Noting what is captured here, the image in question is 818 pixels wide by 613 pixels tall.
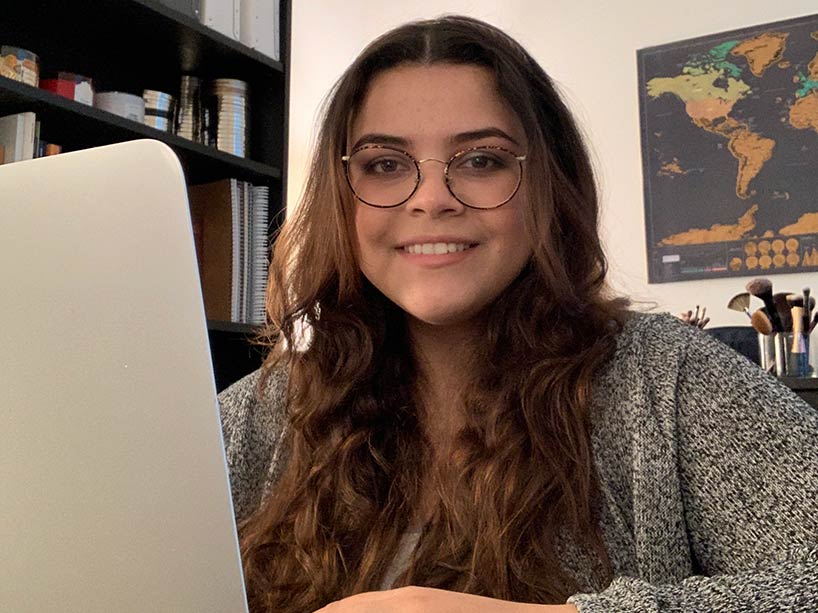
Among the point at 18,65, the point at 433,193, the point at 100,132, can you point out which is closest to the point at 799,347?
the point at 433,193

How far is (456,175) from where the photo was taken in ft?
3.08

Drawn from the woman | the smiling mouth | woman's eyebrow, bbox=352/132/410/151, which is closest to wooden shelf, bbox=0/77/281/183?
the woman

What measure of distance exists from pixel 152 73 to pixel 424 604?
5.59 ft

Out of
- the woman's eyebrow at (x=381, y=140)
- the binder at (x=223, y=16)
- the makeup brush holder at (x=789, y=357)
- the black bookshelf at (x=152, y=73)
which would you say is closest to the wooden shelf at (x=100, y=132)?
the black bookshelf at (x=152, y=73)

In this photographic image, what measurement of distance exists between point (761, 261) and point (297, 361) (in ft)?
5.48

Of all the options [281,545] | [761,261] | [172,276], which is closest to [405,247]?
[281,545]

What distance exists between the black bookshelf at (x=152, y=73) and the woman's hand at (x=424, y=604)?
119 centimetres

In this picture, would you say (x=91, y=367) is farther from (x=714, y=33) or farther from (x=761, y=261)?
(x=714, y=33)

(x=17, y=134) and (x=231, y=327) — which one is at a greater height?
(x=17, y=134)

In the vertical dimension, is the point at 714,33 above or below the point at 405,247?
above

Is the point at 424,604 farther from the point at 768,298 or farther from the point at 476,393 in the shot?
the point at 768,298

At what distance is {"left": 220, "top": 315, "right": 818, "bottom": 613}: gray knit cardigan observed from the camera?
0.62 meters

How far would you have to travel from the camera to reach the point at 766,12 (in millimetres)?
2340

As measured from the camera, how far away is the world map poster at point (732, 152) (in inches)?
88.5
